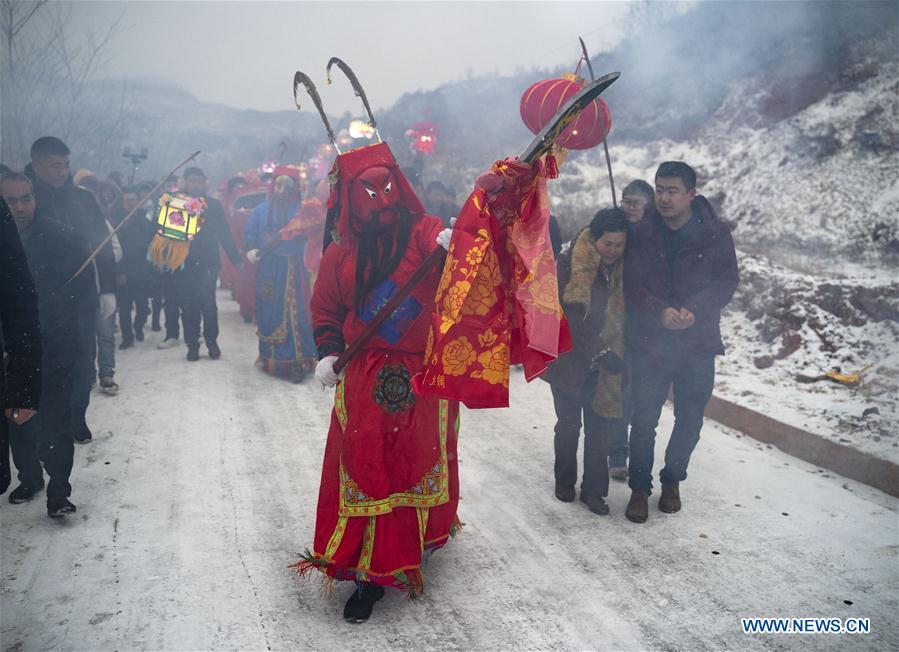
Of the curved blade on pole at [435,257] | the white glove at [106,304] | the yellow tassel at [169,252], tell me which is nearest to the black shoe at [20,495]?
the white glove at [106,304]

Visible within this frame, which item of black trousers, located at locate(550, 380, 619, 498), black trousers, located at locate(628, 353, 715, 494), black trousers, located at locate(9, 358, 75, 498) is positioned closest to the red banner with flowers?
black trousers, located at locate(550, 380, 619, 498)

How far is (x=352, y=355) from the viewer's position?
3178 mm

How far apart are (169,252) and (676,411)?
612 cm

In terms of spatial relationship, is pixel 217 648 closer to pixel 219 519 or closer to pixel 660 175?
pixel 219 519

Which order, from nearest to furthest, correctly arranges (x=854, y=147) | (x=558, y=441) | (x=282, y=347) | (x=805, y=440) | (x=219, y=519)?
(x=219, y=519), (x=558, y=441), (x=805, y=440), (x=282, y=347), (x=854, y=147)

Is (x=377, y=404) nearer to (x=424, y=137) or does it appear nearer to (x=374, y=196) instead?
(x=374, y=196)

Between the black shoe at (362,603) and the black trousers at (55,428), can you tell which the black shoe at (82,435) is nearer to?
the black trousers at (55,428)

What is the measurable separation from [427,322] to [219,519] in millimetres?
1933

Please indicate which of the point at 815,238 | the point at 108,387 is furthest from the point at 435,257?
the point at 815,238

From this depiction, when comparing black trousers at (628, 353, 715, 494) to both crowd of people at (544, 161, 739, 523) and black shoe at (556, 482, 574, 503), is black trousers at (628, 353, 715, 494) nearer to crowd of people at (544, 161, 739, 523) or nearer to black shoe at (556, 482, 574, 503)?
crowd of people at (544, 161, 739, 523)

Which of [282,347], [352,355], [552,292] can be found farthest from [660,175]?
[282,347]

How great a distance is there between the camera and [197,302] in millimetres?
7754

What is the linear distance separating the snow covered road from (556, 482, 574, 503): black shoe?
95 millimetres

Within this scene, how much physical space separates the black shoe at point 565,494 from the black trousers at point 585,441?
0.09 ft
